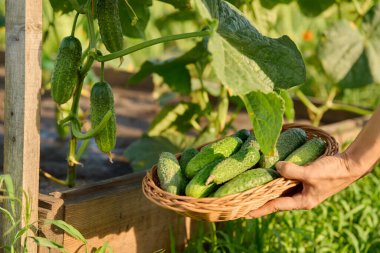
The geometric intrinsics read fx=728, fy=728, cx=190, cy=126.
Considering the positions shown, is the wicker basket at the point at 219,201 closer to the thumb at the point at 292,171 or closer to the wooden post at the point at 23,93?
the thumb at the point at 292,171

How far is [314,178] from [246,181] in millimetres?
222

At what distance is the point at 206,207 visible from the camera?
7.01ft

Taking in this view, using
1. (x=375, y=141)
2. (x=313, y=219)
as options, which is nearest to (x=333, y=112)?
(x=313, y=219)

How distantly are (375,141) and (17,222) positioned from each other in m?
1.15

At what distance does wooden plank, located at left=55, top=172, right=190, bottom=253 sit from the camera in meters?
2.54

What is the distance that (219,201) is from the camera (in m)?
2.15

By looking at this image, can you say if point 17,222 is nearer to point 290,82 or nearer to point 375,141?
point 290,82

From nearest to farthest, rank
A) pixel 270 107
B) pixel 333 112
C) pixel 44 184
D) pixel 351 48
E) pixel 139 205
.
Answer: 1. pixel 270 107
2. pixel 139 205
3. pixel 44 184
4. pixel 351 48
5. pixel 333 112

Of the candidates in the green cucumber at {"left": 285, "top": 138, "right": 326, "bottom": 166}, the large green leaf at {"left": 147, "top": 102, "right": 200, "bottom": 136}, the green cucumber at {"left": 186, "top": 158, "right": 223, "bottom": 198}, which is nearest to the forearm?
the green cucumber at {"left": 285, "top": 138, "right": 326, "bottom": 166}

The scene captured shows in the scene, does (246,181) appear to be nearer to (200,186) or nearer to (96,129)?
(200,186)

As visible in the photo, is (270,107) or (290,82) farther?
(290,82)

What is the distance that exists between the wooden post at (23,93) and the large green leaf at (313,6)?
7.02 feet

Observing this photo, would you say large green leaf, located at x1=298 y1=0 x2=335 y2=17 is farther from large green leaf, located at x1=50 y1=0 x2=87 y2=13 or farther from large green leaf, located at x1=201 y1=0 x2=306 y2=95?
large green leaf, located at x1=201 y1=0 x2=306 y2=95

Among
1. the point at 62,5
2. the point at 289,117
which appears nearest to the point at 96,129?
the point at 62,5
